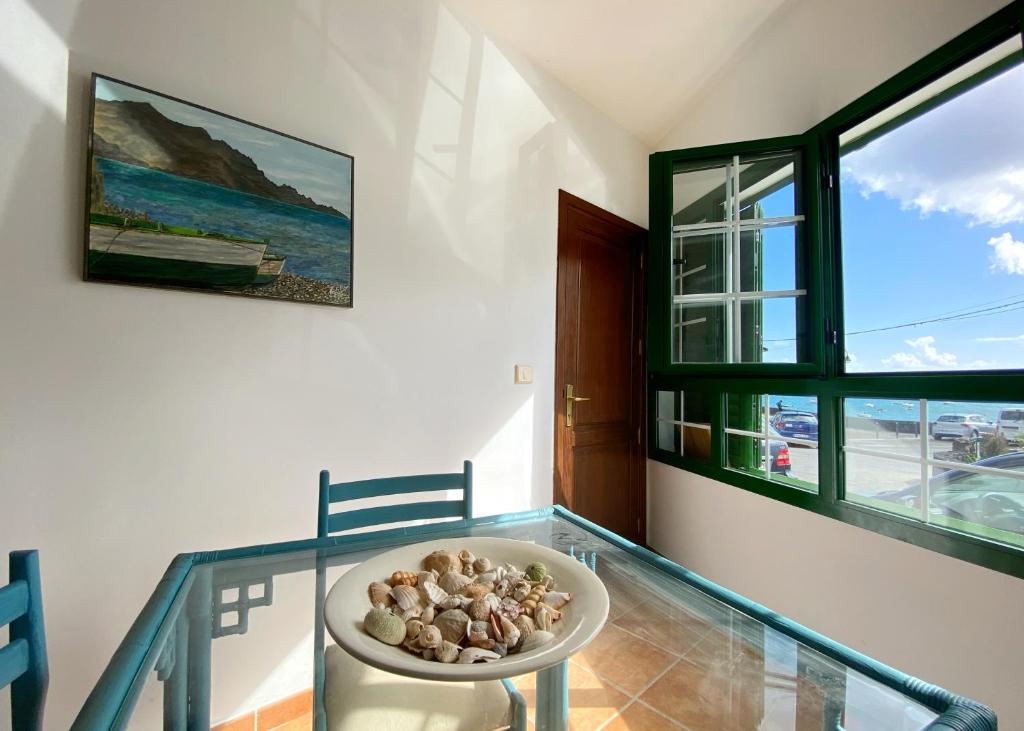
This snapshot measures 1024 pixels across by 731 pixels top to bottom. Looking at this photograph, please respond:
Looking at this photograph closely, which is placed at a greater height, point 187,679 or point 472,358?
point 472,358

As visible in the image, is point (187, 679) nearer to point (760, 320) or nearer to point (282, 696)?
point (282, 696)

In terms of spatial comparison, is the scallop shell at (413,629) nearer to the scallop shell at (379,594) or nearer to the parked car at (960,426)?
the scallop shell at (379,594)

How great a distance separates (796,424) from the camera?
6.26ft

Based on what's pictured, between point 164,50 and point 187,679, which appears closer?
point 187,679

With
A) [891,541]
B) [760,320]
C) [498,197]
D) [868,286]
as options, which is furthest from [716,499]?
[498,197]

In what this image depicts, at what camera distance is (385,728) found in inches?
31.0

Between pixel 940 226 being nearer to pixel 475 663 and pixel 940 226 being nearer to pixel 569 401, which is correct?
pixel 569 401

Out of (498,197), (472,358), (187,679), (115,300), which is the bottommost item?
(187,679)

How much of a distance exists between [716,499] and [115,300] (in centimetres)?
269

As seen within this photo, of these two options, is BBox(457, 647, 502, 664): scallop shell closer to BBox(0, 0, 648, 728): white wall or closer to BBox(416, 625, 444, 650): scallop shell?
BBox(416, 625, 444, 650): scallop shell

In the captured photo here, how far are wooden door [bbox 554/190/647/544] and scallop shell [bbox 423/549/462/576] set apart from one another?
159cm

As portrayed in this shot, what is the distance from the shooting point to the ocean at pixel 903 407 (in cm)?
127

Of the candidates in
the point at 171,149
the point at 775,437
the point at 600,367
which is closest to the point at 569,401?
the point at 600,367

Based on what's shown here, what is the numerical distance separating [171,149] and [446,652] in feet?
5.17
